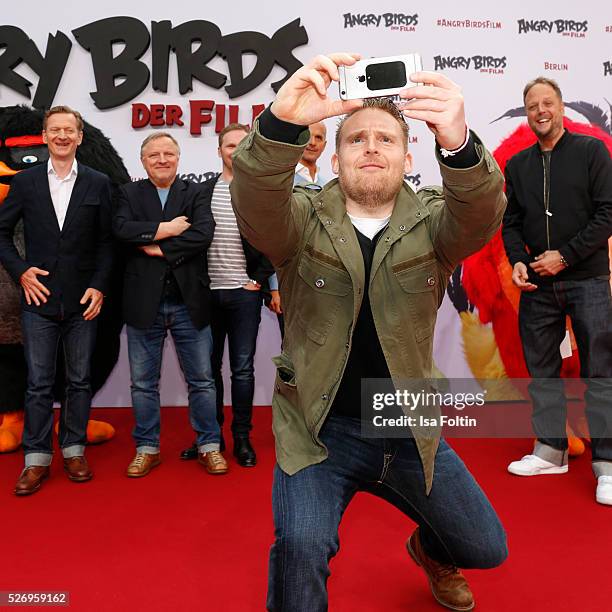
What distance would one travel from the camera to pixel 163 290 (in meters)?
3.01

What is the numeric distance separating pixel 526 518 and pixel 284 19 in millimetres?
3205

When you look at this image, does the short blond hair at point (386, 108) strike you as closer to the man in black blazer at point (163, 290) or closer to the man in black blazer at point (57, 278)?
the man in black blazer at point (163, 290)

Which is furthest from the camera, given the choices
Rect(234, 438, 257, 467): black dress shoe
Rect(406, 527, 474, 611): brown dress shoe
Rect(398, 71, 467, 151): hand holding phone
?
Rect(234, 438, 257, 467): black dress shoe

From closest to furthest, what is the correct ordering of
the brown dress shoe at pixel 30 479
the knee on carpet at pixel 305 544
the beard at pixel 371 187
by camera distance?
the knee on carpet at pixel 305 544
the beard at pixel 371 187
the brown dress shoe at pixel 30 479

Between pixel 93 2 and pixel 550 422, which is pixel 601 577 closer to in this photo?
pixel 550 422

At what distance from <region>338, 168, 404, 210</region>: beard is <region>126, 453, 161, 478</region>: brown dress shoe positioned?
6.11ft

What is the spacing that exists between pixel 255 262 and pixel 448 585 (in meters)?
1.72

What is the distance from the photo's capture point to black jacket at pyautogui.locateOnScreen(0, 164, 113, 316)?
2.92 metres

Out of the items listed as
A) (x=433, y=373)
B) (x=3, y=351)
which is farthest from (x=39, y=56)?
(x=433, y=373)

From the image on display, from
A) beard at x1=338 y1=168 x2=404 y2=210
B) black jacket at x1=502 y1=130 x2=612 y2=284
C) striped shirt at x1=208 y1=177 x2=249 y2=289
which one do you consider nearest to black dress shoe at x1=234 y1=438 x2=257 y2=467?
striped shirt at x1=208 y1=177 x2=249 y2=289

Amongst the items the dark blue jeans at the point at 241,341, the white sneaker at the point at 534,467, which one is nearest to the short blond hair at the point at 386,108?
the dark blue jeans at the point at 241,341

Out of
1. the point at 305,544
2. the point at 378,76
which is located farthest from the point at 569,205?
the point at 305,544

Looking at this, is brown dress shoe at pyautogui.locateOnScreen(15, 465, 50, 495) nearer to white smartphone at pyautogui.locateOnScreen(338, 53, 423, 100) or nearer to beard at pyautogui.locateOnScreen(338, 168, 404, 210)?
beard at pyautogui.locateOnScreen(338, 168, 404, 210)

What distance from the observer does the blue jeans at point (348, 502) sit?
155 cm
